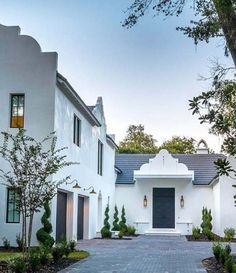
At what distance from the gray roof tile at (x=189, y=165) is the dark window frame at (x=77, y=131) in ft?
38.4

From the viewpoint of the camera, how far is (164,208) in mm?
33062

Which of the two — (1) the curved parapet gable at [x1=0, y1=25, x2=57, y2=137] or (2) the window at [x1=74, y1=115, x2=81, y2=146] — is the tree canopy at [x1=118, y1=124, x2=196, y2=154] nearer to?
(2) the window at [x1=74, y1=115, x2=81, y2=146]

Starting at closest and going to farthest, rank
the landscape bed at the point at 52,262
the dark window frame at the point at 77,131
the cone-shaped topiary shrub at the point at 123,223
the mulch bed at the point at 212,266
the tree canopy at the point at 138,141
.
→ the landscape bed at the point at 52,262 → the mulch bed at the point at 212,266 → the dark window frame at the point at 77,131 → the cone-shaped topiary shrub at the point at 123,223 → the tree canopy at the point at 138,141

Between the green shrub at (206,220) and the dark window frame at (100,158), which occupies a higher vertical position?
the dark window frame at (100,158)

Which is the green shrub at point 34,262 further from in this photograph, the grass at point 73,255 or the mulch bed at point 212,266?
the mulch bed at point 212,266

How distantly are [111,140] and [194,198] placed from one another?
7.05 m

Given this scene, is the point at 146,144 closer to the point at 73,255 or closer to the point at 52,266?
the point at 73,255

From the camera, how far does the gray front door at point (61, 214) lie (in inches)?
794

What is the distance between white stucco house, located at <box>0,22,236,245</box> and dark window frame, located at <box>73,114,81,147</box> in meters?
0.05

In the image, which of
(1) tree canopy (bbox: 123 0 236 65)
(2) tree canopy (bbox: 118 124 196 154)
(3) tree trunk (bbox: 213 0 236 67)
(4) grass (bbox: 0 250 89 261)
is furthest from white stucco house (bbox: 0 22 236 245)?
(2) tree canopy (bbox: 118 124 196 154)

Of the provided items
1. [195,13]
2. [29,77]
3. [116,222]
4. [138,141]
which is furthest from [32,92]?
[138,141]

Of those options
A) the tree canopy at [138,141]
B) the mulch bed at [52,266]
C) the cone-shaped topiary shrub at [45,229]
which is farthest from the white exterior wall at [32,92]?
the tree canopy at [138,141]

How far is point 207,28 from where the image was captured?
37.4 ft

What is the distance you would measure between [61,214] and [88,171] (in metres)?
4.65
